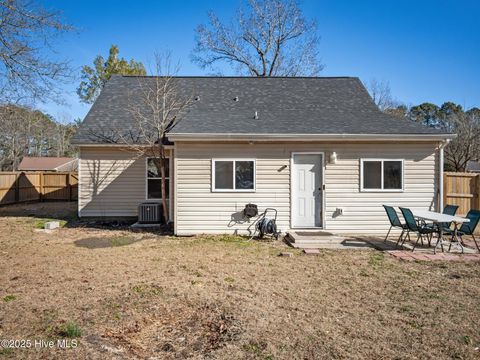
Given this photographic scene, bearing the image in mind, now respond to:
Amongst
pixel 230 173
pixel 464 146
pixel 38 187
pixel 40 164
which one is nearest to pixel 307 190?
pixel 230 173

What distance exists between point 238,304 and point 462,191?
31.1 ft

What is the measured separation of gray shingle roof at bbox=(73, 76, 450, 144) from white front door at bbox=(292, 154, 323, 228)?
2.92ft

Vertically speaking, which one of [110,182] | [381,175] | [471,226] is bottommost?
[471,226]

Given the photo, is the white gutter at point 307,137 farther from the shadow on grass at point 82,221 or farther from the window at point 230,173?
the shadow on grass at point 82,221

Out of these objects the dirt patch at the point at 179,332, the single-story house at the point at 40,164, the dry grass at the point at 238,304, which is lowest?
the dirt patch at the point at 179,332

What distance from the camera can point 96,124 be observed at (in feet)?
38.9

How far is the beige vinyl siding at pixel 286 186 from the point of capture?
29.0ft

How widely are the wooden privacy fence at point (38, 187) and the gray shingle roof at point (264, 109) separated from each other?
8.04 meters

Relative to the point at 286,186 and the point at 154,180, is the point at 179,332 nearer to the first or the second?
the point at 286,186

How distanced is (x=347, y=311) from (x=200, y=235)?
5.35 meters

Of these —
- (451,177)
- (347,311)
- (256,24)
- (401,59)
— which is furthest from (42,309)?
(256,24)

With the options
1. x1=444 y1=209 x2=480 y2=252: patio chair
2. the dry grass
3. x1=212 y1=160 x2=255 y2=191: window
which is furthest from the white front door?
x1=444 y1=209 x2=480 y2=252: patio chair

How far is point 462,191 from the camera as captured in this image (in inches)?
403

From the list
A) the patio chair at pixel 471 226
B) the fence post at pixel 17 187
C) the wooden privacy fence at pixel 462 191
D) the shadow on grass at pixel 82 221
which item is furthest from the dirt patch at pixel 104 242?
the fence post at pixel 17 187
